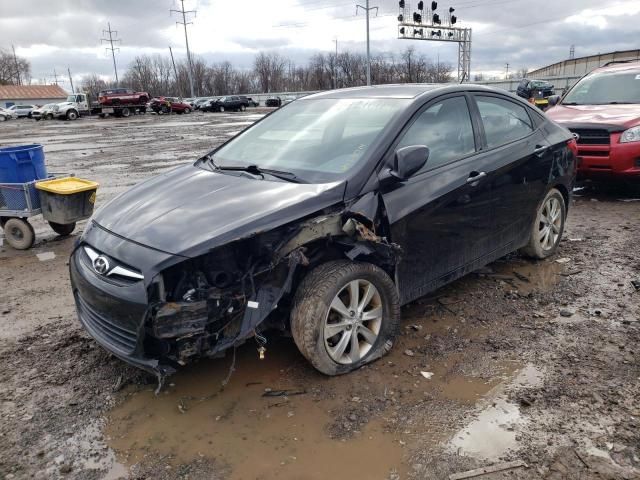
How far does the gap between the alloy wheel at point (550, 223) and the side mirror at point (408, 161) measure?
211 cm

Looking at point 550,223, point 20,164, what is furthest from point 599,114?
point 20,164

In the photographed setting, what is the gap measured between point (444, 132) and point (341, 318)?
5.58 ft

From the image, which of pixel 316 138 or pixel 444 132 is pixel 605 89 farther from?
pixel 316 138

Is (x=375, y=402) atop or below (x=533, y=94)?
below

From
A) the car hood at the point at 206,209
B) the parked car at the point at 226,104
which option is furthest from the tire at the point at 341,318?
the parked car at the point at 226,104

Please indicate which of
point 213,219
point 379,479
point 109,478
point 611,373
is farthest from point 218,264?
point 611,373

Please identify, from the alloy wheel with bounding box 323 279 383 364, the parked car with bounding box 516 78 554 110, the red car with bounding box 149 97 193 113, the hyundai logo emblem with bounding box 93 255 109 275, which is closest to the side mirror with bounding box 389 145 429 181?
the alloy wheel with bounding box 323 279 383 364

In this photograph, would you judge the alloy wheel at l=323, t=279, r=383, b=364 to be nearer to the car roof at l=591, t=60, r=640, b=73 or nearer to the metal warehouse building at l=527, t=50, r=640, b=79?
the car roof at l=591, t=60, r=640, b=73

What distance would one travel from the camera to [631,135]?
7195mm

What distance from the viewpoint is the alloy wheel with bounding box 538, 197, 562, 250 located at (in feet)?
16.4

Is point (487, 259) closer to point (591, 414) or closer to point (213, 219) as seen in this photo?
point (591, 414)

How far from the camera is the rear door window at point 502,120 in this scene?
4.27 meters

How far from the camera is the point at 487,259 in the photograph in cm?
431

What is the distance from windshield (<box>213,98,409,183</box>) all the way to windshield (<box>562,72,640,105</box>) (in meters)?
6.32
